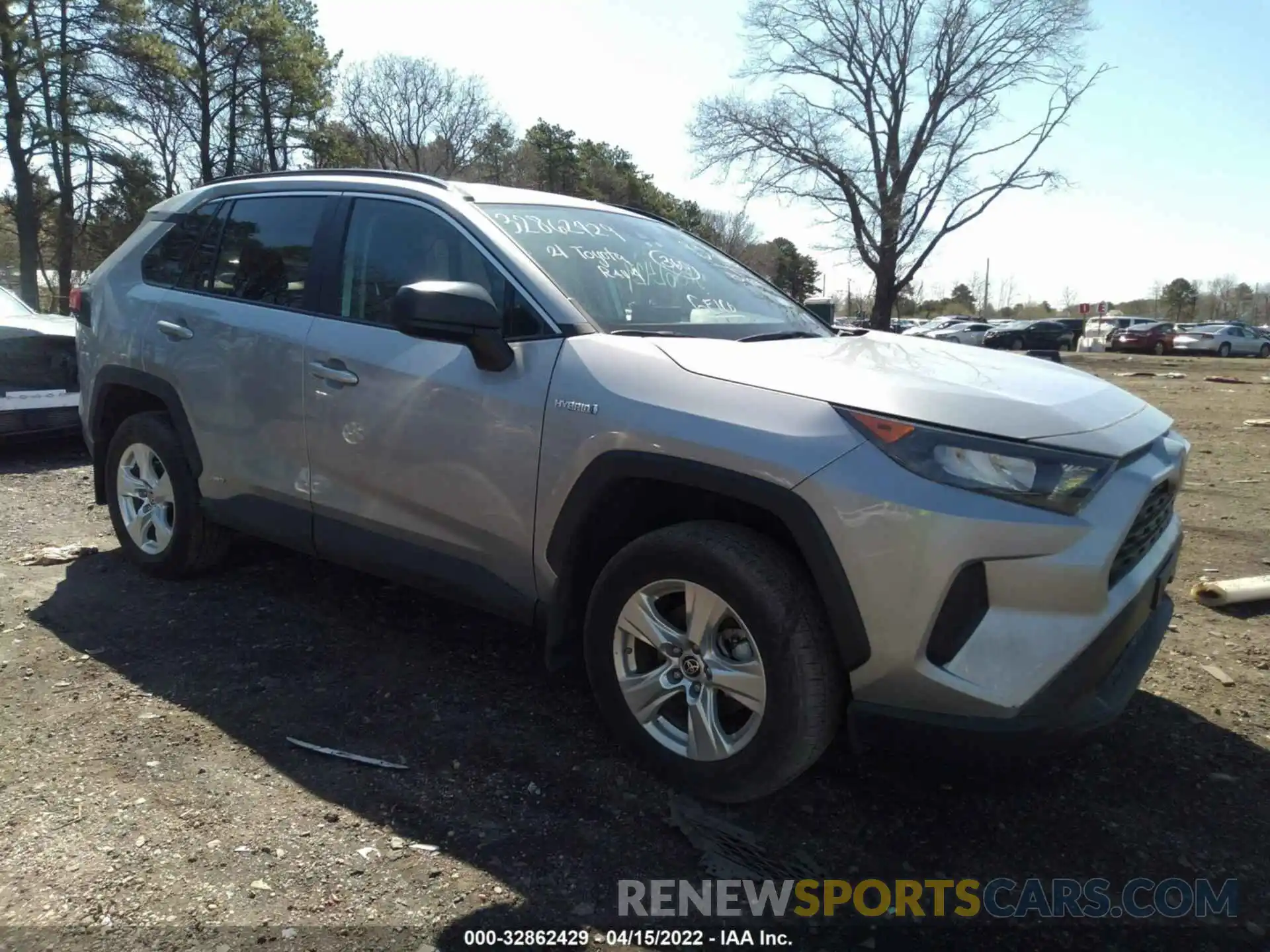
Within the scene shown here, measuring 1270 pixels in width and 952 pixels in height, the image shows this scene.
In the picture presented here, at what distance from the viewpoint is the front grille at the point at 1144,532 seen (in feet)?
7.89

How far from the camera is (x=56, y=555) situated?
15.9ft

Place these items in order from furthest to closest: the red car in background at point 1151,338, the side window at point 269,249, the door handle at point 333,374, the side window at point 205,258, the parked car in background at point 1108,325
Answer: the parked car in background at point 1108,325 → the red car in background at point 1151,338 → the side window at point 205,258 → the side window at point 269,249 → the door handle at point 333,374

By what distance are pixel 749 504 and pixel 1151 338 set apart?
41.6 meters

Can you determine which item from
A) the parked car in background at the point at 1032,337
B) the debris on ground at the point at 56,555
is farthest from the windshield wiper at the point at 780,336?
the parked car in background at the point at 1032,337

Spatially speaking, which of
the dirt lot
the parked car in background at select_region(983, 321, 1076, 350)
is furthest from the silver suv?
the parked car in background at select_region(983, 321, 1076, 350)

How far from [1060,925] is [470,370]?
2.25 m

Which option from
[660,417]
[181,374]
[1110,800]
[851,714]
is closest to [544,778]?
[851,714]

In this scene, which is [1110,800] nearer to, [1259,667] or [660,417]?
[1259,667]

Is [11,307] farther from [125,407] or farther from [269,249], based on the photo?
[269,249]

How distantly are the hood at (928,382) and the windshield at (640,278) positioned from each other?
245mm

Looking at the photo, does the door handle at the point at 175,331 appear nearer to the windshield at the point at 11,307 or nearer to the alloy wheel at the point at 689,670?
the alloy wheel at the point at 689,670

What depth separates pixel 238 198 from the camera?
4.20 metres

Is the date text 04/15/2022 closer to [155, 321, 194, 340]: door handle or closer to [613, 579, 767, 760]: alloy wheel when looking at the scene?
[613, 579, 767, 760]: alloy wheel

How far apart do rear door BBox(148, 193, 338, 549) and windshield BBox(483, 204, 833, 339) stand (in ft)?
3.18
